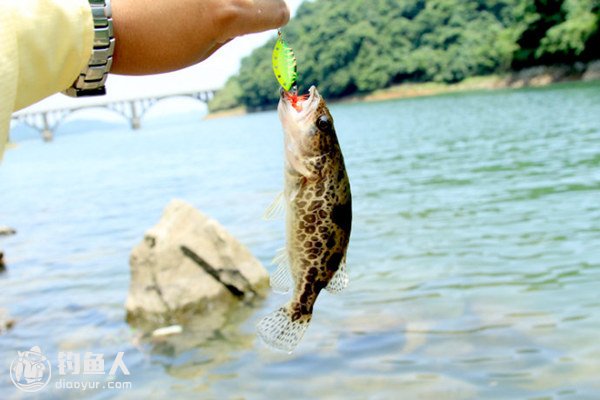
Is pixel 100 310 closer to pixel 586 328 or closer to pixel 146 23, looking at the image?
pixel 586 328

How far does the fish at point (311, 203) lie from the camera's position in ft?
8.85

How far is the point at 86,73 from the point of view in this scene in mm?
1788

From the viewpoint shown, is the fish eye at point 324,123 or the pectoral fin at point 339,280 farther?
the pectoral fin at point 339,280

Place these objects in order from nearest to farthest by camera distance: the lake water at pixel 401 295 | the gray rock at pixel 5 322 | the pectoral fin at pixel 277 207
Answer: the pectoral fin at pixel 277 207, the lake water at pixel 401 295, the gray rock at pixel 5 322

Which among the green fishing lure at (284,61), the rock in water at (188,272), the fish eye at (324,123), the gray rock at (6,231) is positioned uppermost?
the green fishing lure at (284,61)

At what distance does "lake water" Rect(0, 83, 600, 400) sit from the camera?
7129 millimetres

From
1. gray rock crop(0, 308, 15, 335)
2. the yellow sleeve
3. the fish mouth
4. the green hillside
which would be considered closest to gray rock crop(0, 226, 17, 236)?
gray rock crop(0, 308, 15, 335)

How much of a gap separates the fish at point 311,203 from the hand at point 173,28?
1.62 feet

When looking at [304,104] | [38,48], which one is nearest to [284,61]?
[304,104]

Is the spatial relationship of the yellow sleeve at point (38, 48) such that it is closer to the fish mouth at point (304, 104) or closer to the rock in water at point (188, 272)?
the fish mouth at point (304, 104)

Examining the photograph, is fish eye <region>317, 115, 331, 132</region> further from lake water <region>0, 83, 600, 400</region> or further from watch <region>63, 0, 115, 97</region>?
lake water <region>0, 83, 600, 400</region>

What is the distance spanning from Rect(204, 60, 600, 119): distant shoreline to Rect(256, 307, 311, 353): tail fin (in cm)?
6362

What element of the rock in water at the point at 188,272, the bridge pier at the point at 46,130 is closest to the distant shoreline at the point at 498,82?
the bridge pier at the point at 46,130

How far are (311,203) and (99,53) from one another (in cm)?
123
